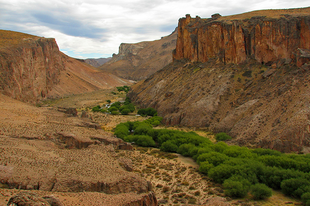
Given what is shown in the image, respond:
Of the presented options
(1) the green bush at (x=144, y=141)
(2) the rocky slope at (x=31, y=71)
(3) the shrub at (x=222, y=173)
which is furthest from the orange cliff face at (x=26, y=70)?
(3) the shrub at (x=222, y=173)

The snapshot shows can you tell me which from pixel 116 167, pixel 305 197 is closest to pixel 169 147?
pixel 116 167

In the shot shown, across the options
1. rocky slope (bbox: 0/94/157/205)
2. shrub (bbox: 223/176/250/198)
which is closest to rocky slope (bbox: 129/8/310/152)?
shrub (bbox: 223/176/250/198)

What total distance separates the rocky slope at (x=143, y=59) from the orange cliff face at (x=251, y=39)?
306 ft

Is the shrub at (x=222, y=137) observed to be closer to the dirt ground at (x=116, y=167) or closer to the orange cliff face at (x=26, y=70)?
the dirt ground at (x=116, y=167)

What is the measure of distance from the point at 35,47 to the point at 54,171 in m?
54.5

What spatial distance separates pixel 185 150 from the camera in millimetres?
26328

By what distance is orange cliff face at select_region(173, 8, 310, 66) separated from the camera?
38.7 metres

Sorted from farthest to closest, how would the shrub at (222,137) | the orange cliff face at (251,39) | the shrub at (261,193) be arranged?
1. the orange cliff face at (251,39)
2. the shrub at (222,137)
3. the shrub at (261,193)

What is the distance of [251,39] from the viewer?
43531mm

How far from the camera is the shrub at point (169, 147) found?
27.4 meters

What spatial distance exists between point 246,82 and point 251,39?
8.50m

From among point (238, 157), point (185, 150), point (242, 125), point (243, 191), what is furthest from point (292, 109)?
point (243, 191)

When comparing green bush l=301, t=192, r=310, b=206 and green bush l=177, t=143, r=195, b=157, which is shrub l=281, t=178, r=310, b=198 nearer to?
green bush l=301, t=192, r=310, b=206

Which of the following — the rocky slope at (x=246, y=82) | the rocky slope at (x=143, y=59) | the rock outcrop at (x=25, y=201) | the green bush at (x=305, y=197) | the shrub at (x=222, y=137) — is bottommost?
the green bush at (x=305, y=197)
